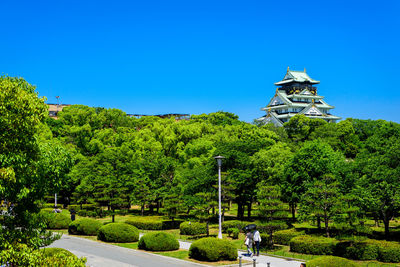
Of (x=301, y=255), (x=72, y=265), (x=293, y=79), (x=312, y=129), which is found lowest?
(x=301, y=255)

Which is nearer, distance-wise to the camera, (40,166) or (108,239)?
(40,166)

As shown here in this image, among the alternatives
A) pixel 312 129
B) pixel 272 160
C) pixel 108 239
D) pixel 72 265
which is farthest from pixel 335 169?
pixel 312 129

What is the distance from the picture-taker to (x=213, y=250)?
1845cm

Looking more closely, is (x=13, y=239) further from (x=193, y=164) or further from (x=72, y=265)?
(x=193, y=164)

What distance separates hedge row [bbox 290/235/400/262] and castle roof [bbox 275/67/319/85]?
76793 millimetres

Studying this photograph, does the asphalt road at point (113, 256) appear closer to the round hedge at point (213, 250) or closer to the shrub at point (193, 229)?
the round hedge at point (213, 250)

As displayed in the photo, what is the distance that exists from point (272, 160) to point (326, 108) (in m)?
66.0

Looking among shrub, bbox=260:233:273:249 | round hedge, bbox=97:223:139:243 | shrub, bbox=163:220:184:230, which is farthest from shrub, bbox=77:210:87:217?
shrub, bbox=260:233:273:249

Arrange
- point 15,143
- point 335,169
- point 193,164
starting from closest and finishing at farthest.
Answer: point 15,143
point 335,169
point 193,164

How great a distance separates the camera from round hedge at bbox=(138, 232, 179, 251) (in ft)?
69.7

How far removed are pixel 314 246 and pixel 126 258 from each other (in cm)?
957

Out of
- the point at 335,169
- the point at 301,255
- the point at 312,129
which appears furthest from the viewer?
the point at 312,129

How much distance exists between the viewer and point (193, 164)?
3922 centimetres

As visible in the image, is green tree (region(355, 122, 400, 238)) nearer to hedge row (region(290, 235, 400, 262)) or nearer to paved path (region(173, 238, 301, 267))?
hedge row (region(290, 235, 400, 262))
